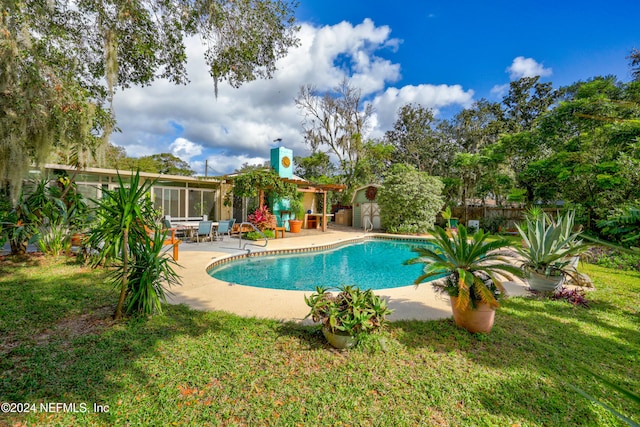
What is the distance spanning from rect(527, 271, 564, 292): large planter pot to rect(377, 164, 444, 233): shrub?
33.9ft

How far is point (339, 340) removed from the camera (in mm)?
3107

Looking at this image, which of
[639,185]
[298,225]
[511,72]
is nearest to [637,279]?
[639,185]

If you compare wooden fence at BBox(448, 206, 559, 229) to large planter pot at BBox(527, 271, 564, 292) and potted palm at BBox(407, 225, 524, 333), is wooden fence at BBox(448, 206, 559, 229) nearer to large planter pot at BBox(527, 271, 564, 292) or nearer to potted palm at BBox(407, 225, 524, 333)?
large planter pot at BBox(527, 271, 564, 292)

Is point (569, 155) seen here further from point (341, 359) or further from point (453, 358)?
point (341, 359)

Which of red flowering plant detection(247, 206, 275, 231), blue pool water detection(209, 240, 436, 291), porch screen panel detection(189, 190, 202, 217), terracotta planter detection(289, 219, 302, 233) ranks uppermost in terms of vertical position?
porch screen panel detection(189, 190, 202, 217)

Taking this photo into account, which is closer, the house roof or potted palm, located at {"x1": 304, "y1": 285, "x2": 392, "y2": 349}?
potted palm, located at {"x1": 304, "y1": 285, "x2": 392, "y2": 349}

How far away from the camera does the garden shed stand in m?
18.2

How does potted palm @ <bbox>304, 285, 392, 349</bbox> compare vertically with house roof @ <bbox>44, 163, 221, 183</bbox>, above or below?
below

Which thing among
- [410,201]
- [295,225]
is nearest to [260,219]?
[295,225]

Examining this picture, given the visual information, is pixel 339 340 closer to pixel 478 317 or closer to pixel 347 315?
pixel 347 315

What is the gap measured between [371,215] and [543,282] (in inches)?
534

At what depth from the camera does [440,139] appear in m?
25.8

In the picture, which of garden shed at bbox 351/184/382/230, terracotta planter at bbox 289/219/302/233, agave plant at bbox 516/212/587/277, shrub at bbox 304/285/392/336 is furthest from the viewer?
garden shed at bbox 351/184/382/230

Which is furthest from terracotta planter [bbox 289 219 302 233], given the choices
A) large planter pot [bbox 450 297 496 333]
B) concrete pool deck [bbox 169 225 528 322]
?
large planter pot [bbox 450 297 496 333]
